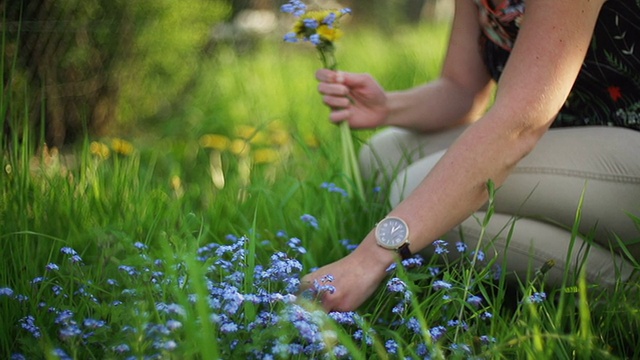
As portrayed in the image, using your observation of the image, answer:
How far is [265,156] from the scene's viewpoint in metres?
3.29

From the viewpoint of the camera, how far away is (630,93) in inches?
85.8

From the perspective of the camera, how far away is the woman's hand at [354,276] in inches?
69.2

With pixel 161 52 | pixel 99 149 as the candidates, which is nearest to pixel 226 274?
pixel 99 149

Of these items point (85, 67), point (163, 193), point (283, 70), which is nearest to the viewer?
point (163, 193)

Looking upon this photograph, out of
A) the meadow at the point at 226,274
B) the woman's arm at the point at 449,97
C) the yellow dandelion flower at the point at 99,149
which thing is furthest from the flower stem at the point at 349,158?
the yellow dandelion flower at the point at 99,149

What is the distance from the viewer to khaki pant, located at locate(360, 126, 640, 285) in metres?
2.09

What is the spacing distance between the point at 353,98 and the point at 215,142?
1.12m

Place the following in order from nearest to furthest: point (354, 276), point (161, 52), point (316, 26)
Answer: point (354, 276)
point (316, 26)
point (161, 52)

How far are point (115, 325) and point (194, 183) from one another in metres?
1.35

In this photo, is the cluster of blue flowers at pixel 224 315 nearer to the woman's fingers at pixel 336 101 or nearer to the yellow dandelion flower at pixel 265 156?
the woman's fingers at pixel 336 101

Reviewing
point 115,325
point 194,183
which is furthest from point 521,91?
point 194,183

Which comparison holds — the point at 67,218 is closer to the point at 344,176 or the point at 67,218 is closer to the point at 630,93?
the point at 344,176

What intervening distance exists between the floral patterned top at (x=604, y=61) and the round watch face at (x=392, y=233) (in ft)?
2.03

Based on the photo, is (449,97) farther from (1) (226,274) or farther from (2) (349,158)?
(1) (226,274)
